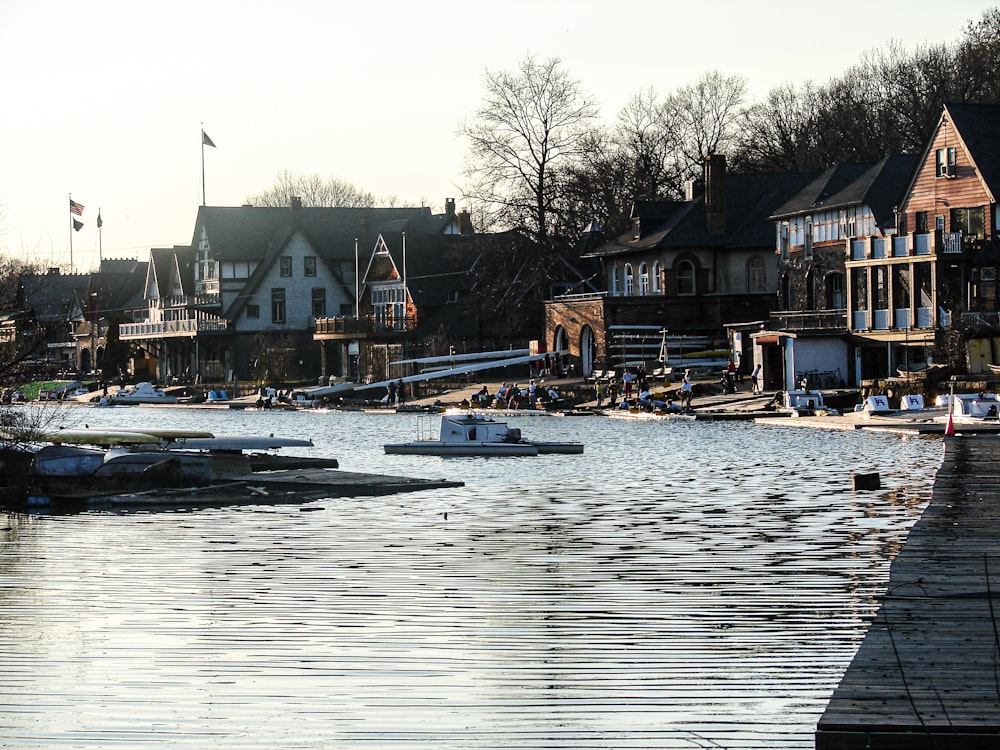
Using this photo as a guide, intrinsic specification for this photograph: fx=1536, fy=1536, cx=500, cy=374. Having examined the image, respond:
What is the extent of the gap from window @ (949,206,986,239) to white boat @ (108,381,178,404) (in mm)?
61779

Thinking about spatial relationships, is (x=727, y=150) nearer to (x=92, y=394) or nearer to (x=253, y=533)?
(x=92, y=394)

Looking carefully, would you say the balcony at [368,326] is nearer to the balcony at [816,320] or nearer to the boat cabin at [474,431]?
the balcony at [816,320]

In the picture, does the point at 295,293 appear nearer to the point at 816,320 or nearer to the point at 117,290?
the point at 117,290

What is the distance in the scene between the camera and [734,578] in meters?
20.0

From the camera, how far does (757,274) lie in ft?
295

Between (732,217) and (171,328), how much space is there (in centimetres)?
5348

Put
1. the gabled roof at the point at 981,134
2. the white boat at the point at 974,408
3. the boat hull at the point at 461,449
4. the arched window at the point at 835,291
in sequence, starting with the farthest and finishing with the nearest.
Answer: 1. the arched window at the point at 835,291
2. the gabled roof at the point at 981,134
3. the white boat at the point at 974,408
4. the boat hull at the point at 461,449

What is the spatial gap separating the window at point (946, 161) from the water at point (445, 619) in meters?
39.0

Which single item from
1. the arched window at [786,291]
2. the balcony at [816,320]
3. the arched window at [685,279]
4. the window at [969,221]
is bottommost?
the balcony at [816,320]

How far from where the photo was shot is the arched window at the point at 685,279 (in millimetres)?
89562

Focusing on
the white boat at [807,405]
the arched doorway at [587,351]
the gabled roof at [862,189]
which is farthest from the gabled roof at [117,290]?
the white boat at [807,405]

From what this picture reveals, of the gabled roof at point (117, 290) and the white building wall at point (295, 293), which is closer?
the white building wall at point (295, 293)

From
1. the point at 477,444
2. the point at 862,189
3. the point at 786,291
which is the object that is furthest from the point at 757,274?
the point at 477,444

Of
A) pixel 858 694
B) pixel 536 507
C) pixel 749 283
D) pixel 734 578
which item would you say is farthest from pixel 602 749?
pixel 749 283
